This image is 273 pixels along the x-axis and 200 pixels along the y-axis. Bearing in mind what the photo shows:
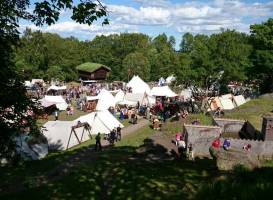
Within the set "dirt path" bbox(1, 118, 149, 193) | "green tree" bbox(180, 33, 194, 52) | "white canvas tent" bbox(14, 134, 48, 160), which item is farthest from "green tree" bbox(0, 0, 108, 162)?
"green tree" bbox(180, 33, 194, 52)

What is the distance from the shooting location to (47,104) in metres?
45.4

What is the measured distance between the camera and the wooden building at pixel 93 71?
93.5m

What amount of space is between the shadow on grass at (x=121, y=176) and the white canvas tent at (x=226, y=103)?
76.7 feet

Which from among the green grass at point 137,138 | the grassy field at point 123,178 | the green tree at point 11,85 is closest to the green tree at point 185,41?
the green grass at point 137,138

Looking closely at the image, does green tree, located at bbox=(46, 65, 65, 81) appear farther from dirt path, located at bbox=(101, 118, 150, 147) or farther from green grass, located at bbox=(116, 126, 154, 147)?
green grass, located at bbox=(116, 126, 154, 147)

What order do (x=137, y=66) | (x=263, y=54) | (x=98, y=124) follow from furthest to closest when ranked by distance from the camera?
(x=137, y=66)
(x=263, y=54)
(x=98, y=124)

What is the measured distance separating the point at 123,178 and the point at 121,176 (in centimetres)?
60

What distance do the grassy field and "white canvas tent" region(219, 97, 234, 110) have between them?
22.6 meters

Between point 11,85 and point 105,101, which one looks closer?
point 11,85

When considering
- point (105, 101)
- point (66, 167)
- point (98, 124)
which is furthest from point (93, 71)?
point (66, 167)

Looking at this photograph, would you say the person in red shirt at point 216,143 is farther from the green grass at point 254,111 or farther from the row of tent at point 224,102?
the row of tent at point 224,102

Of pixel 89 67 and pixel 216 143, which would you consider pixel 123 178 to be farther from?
pixel 89 67

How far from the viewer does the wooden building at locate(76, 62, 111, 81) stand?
93.5 metres

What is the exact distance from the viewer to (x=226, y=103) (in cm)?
4938
